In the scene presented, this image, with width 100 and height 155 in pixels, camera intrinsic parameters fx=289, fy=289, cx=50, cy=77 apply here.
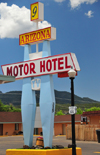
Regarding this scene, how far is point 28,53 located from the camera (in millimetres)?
20750

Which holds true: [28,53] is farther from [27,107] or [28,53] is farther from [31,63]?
[27,107]

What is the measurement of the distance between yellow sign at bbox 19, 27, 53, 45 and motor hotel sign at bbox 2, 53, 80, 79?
4.79ft

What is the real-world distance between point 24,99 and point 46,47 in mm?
3879

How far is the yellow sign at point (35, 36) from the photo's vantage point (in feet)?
64.3

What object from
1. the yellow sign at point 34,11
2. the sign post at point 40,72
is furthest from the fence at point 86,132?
the yellow sign at point 34,11

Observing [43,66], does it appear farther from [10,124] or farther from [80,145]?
[10,124]

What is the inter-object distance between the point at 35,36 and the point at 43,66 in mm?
2374

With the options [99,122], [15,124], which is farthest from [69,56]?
[15,124]

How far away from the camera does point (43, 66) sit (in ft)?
64.0

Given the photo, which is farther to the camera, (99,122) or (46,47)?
(99,122)

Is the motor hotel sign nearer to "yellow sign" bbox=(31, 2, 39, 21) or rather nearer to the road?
"yellow sign" bbox=(31, 2, 39, 21)

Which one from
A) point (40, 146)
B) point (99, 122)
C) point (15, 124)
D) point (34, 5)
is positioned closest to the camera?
point (40, 146)

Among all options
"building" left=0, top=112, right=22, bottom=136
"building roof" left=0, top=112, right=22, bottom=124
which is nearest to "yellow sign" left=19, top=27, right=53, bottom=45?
"building" left=0, top=112, right=22, bottom=136

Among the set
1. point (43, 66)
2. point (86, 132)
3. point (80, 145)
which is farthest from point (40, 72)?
point (86, 132)
